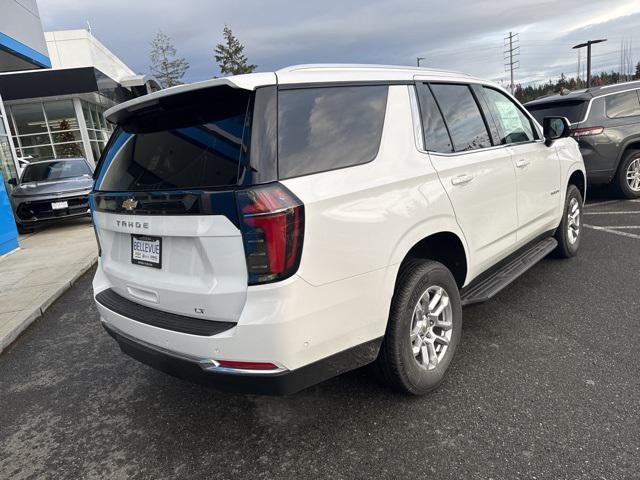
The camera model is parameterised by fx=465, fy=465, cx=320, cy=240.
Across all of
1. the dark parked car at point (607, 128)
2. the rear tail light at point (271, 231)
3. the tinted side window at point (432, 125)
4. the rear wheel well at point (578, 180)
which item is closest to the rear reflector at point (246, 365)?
the rear tail light at point (271, 231)

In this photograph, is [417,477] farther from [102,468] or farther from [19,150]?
[19,150]

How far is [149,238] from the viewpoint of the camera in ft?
7.88

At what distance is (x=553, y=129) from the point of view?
4297 millimetres

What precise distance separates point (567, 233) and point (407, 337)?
3.20 m

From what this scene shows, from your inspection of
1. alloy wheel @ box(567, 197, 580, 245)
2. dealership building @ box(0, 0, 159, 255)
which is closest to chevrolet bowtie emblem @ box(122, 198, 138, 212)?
alloy wheel @ box(567, 197, 580, 245)

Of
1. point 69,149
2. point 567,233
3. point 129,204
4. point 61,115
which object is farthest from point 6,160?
point 567,233

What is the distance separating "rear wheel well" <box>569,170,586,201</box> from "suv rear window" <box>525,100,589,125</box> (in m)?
2.76

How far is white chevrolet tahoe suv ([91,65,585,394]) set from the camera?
201cm

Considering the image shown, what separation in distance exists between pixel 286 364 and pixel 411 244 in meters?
0.95

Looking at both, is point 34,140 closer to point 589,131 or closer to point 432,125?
point 589,131

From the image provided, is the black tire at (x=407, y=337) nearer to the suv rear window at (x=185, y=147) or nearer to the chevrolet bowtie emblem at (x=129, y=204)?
the suv rear window at (x=185, y=147)

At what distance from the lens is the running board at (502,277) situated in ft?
10.5

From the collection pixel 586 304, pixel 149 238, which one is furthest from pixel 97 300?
pixel 586 304

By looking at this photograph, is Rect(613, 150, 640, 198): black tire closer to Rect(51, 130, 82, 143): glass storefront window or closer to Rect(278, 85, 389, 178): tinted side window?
Rect(278, 85, 389, 178): tinted side window
